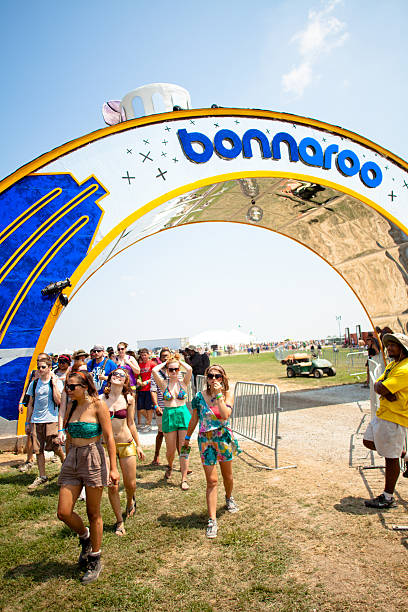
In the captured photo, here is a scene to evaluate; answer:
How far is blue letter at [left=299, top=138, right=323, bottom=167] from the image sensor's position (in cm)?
1091

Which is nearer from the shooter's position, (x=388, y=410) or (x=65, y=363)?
(x=388, y=410)

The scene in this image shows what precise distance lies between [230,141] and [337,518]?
876cm

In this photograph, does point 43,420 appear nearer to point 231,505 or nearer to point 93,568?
point 93,568

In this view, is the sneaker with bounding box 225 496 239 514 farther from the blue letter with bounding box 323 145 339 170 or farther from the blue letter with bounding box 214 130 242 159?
the blue letter with bounding box 323 145 339 170

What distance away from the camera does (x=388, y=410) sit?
4688 millimetres

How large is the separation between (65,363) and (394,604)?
5972 mm

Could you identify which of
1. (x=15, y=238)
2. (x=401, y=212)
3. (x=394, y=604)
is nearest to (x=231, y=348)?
(x=401, y=212)

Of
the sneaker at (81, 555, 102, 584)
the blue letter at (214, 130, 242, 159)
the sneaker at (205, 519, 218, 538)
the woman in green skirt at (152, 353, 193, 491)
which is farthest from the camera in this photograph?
the blue letter at (214, 130, 242, 159)

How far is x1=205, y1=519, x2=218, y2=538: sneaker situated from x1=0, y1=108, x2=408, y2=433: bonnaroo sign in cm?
561

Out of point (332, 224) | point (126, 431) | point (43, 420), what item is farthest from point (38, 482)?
point (332, 224)

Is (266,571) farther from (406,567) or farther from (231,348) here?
(231,348)

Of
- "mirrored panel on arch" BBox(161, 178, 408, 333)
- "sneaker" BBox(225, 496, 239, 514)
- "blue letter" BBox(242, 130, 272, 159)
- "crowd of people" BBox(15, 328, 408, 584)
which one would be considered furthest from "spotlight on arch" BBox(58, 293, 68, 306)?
"blue letter" BBox(242, 130, 272, 159)

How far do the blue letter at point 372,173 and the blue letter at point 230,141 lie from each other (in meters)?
4.34

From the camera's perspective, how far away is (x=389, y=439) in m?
4.61
